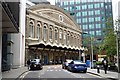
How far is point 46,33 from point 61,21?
10.5 metres

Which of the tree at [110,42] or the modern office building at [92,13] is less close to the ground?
the modern office building at [92,13]

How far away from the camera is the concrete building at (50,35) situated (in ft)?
195

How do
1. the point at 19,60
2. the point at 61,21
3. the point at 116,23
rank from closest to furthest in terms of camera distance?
the point at 116,23, the point at 19,60, the point at 61,21

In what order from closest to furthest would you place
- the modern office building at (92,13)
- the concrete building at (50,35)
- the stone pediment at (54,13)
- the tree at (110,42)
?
1. the tree at (110,42)
2. the concrete building at (50,35)
3. the stone pediment at (54,13)
4. the modern office building at (92,13)

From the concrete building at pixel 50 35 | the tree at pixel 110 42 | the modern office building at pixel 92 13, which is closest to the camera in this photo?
the tree at pixel 110 42

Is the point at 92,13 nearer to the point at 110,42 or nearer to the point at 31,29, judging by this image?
the point at 31,29

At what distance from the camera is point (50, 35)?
68.9 meters

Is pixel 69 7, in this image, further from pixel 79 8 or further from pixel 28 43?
pixel 28 43

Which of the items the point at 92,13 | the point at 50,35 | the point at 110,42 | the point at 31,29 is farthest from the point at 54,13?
the point at 92,13

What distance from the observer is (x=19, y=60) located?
43.5m

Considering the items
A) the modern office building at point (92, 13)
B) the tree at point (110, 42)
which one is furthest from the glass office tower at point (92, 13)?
the tree at point (110, 42)

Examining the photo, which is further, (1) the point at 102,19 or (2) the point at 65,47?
(1) the point at 102,19

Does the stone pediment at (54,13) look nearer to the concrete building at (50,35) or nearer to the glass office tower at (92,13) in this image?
the concrete building at (50,35)

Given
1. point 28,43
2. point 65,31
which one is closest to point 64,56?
point 65,31
